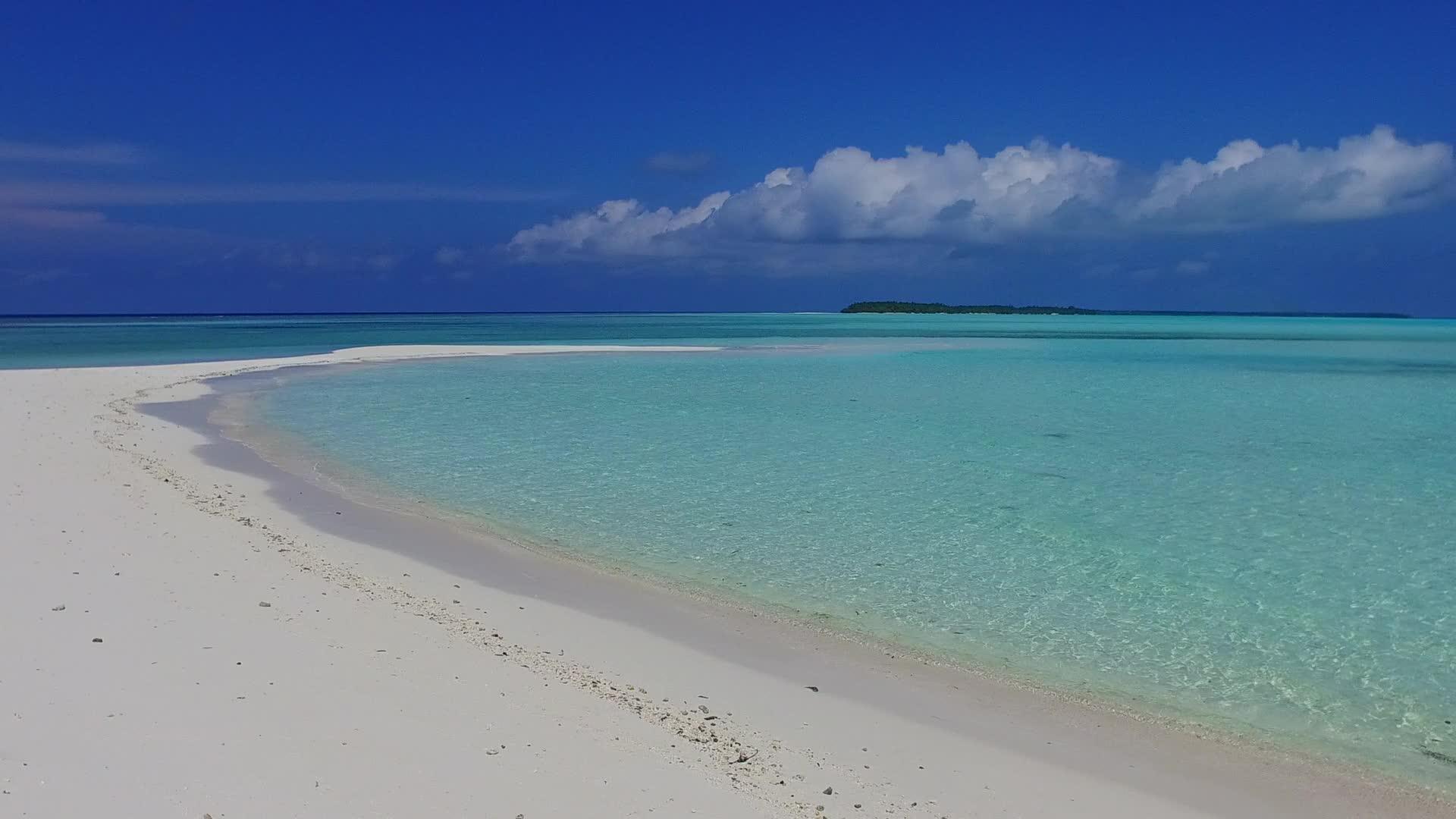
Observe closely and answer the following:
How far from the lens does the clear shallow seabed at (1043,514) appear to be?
693 cm

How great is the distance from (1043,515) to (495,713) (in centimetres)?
797

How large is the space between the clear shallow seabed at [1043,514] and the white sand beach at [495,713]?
0.79m

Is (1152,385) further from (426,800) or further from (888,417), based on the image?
(426,800)

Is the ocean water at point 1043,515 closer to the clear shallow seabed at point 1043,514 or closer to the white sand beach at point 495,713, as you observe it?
the clear shallow seabed at point 1043,514

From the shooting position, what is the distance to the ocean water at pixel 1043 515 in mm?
6918

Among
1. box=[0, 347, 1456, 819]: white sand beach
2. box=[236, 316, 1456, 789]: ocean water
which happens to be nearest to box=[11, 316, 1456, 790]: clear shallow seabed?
box=[236, 316, 1456, 789]: ocean water

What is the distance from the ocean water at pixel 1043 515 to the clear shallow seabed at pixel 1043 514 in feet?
0.14

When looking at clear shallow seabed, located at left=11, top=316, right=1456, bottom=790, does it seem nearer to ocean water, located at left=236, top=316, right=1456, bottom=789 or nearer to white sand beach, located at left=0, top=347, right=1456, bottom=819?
ocean water, located at left=236, top=316, right=1456, bottom=789

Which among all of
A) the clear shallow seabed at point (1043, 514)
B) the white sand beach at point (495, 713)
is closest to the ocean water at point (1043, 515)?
the clear shallow seabed at point (1043, 514)

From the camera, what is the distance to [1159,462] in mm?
15492

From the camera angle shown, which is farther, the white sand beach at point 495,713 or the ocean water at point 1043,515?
the ocean water at point 1043,515

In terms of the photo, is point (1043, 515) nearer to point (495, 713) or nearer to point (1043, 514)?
point (1043, 514)

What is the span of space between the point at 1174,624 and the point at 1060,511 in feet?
13.5

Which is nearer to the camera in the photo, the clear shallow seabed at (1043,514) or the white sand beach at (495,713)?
the white sand beach at (495,713)
